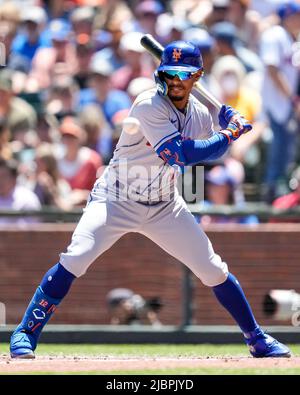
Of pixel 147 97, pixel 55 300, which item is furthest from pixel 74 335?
pixel 147 97

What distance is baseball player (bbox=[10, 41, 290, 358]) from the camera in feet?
19.6

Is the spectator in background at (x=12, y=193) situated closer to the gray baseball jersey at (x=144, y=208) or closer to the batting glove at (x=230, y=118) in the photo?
the gray baseball jersey at (x=144, y=208)

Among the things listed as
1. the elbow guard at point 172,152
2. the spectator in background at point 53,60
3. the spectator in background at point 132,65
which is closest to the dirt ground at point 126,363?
the elbow guard at point 172,152

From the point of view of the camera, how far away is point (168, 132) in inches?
231

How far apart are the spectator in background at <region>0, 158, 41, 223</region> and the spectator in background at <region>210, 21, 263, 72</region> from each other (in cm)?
271

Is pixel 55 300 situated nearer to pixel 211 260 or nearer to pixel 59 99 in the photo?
pixel 211 260

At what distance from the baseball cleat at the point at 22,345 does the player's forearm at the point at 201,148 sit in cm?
138

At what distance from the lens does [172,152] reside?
5809mm

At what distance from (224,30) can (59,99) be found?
176cm

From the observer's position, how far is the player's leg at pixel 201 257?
6125 mm

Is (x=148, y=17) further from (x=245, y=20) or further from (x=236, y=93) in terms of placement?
(x=236, y=93)

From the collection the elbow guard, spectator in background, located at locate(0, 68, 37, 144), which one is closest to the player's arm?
the elbow guard

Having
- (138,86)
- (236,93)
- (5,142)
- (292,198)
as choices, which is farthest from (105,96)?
(292,198)

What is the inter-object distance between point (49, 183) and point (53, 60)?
2.40m
